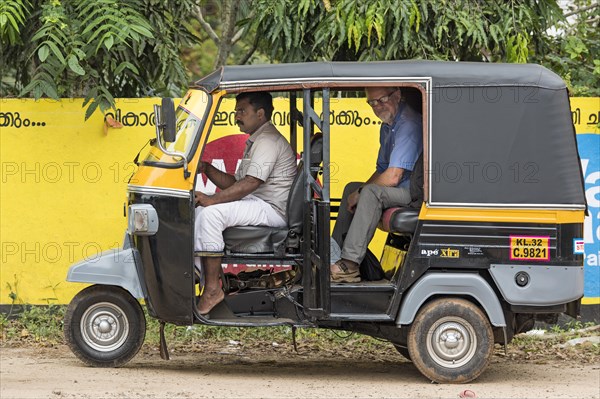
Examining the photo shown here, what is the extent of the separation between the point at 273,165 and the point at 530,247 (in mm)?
2090

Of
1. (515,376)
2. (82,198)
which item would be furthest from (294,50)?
(515,376)

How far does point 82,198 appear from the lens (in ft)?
35.1

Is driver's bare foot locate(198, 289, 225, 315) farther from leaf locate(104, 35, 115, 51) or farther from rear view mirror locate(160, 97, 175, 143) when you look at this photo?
leaf locate(104, 35, 115, 51)

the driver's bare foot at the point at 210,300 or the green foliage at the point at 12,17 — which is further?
the green foliage at the point at 12,17

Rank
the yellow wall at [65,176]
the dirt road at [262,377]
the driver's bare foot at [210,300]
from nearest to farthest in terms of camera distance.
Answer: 1. the dirt road at [262,377]
2. the driver's bare foot at [210,300]
3. the yellow wall at [65,176]

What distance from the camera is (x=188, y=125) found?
324 inches

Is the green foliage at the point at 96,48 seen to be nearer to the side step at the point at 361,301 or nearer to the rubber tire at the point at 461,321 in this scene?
the side step at the point at 361,301

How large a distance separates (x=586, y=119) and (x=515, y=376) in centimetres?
314

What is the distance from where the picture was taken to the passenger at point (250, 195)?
8.20 metres

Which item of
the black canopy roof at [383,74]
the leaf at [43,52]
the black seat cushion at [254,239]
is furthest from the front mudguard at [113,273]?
the leaf at [43,52]

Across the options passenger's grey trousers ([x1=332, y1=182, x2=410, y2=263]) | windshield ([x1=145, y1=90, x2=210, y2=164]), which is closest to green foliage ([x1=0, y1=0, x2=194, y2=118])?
windshield ([x1=145, y1=90, x2=210, y2=164])

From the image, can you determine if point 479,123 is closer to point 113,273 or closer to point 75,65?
point 113,273

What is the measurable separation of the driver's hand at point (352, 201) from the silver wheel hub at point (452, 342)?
1151 millimetres

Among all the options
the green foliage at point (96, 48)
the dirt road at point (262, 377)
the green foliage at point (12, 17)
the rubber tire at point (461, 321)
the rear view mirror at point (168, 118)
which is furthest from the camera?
the green foliage at point (96, 48)
